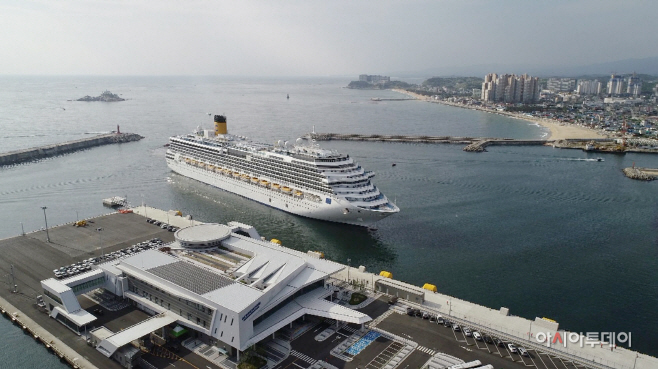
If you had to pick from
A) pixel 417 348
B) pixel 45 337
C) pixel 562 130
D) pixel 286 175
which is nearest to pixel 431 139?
pixel 562 130

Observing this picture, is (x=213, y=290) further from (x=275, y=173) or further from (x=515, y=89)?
(x=515, y=89)

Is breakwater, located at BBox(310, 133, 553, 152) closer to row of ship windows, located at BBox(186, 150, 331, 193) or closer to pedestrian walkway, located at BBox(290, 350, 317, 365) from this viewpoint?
row of ship windows, located at BBox(186, 150, 331, 193)

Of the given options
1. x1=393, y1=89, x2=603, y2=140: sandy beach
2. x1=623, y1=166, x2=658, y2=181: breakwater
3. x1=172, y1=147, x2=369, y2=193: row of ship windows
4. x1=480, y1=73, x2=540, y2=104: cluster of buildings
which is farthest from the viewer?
x1=480, y1=73, x2=540, y2=104: cluster of buildings

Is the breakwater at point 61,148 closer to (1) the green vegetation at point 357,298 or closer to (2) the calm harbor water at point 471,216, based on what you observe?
(2) the calm harbor water at point 471,216

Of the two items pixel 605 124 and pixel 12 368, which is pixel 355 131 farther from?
pixel 12 368

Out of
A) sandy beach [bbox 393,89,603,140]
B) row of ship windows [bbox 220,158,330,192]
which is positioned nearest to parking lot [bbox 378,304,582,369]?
Result: row of ship windows [bbox 220,158,330,192]
